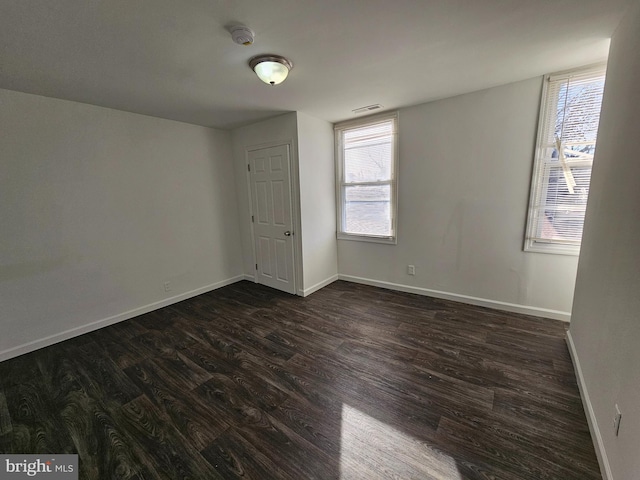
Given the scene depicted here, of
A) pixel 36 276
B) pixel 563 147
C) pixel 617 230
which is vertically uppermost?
pixel 563 147

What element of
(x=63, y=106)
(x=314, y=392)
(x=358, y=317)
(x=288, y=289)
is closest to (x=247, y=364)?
(x=314, y=392)

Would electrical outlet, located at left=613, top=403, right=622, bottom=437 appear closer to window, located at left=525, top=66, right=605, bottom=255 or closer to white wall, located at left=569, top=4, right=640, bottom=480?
white wall, located at left=569, top=4, right=640, bottom=480

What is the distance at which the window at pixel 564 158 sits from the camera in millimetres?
2279

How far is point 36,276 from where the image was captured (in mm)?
2453

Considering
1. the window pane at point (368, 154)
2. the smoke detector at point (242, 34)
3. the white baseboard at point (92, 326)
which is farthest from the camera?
the window pane at point (368, 154)

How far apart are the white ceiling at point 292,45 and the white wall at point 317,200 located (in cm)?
81

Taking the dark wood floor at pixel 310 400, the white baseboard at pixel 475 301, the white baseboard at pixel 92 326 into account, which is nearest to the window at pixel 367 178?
the white baseboard at pixel 475 301

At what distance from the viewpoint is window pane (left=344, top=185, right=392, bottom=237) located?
3.57 metres

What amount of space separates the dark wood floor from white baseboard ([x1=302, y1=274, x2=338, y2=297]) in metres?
0.71

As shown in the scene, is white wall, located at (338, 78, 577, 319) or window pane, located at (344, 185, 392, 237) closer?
white wall, located at (338, 78, 577, 319)

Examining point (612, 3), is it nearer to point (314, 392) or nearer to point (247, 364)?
point (314, 392)

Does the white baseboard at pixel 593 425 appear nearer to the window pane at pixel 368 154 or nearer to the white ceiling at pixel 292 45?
the white ceiling at pixel 292 45

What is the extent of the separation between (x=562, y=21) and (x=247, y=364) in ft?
10.8

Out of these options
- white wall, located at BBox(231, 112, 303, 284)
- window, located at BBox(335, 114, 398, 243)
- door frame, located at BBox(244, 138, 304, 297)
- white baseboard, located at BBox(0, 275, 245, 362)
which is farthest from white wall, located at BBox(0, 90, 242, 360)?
window, located at BBox(335, 114, 398, 243)
